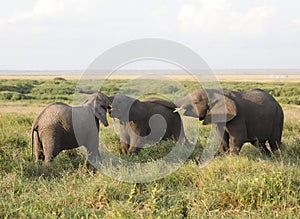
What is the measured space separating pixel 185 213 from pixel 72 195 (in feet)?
4.08

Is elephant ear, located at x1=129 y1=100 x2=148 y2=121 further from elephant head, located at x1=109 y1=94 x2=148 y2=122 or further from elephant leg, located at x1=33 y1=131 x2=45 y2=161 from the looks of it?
elephant leg, located at x1=33 y1=131 x2=45 y2=161

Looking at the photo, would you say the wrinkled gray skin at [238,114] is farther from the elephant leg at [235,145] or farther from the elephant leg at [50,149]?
the elephant leg at [50,149]

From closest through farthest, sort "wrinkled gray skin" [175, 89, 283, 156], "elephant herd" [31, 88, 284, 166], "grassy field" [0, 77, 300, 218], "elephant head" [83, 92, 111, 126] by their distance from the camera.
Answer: "grassy field" [0, 77, 300, 218] → "elephant herd" [31, 88, 284, 166] → "elephant head" [83, 92, 111, 126] → "wrinkled gray skin" [175, 89, 283, 156]

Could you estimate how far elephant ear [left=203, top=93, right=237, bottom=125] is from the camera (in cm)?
639

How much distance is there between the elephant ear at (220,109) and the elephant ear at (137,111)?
1221 millimetres

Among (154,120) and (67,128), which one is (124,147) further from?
(67,128)

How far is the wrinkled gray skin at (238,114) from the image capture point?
6469 millimetres

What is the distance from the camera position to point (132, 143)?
698 centimetres

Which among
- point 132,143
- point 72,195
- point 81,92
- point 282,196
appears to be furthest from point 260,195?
point 81,92

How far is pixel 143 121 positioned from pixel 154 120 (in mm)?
249

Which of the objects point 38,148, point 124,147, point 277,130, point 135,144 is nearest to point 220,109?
point 277,130

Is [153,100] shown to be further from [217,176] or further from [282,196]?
[282,196]

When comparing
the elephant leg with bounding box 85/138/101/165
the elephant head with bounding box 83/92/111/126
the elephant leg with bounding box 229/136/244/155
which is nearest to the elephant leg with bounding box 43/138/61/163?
the elephant leg with bounding box 85/138/101/165

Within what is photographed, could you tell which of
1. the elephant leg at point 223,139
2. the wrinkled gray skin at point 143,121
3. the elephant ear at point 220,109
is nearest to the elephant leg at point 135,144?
the wrinkled gray skin at point 143,121
